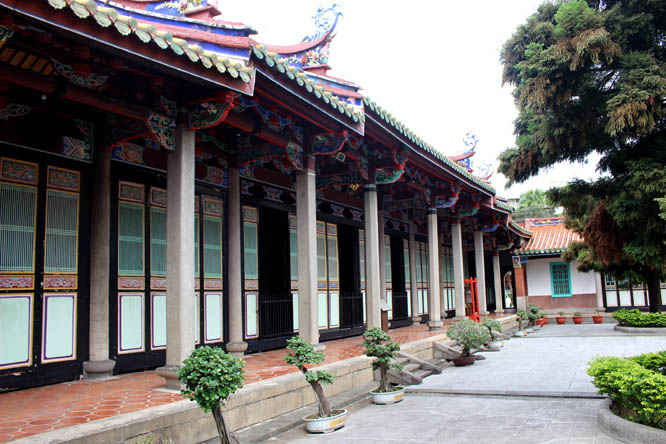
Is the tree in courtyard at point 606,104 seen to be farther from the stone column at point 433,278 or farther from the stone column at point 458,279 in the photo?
the stone column at point 458,279

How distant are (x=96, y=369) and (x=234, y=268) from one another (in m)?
2.75

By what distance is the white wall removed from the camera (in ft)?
85.6

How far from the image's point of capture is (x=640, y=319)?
18.1 m

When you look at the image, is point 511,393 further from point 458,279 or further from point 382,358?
point 458,279

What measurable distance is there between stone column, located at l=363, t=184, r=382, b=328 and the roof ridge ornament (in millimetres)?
2991

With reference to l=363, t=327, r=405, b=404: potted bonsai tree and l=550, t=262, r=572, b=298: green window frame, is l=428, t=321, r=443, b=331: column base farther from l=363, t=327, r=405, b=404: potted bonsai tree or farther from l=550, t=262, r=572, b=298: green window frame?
l=550, t=262, r=572, b=298: green window frame

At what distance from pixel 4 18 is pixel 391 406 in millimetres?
6261

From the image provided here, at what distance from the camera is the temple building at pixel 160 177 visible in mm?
5500

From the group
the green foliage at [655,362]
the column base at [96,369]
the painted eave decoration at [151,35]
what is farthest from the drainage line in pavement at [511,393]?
the painted eave decoration at [151,35]

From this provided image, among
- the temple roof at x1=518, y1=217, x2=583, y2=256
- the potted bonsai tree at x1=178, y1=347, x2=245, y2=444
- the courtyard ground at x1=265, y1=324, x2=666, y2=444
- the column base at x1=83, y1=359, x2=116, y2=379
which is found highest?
the temple roof at x1=518, y1=217, x2=583, y2=256

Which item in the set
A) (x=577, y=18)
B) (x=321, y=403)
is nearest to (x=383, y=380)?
(x=321, y=403)

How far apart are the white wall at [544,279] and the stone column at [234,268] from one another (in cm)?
2095

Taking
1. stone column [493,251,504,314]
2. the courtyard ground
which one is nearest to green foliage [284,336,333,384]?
the courtyard ground

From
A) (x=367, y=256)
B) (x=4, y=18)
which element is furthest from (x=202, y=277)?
(x=4, y=18)
